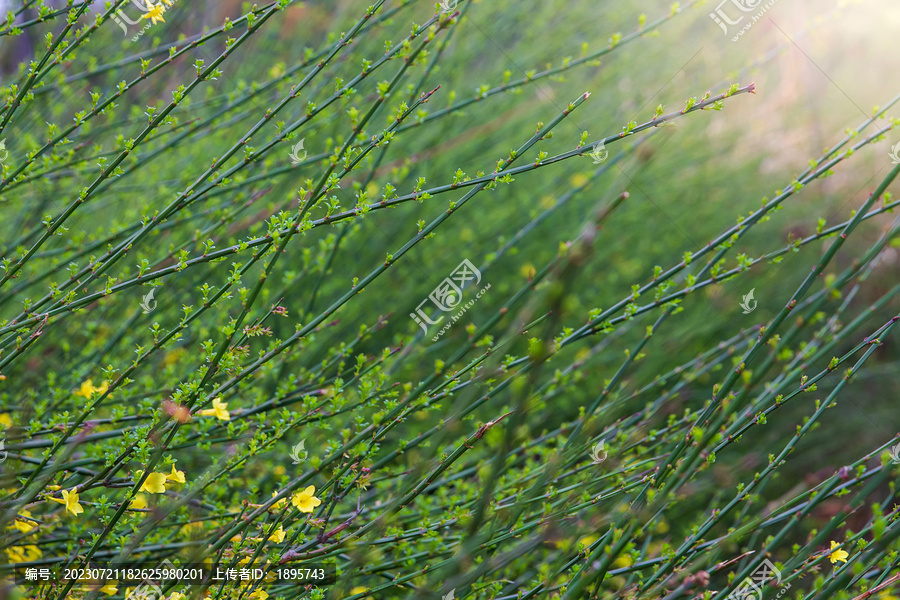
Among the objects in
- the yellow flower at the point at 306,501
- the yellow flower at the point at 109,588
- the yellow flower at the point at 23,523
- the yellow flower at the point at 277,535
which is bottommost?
the yellow flower at the point at 277,535

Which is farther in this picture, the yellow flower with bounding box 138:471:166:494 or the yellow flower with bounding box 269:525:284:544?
the yellow flower with bounding box 269:525:284:544

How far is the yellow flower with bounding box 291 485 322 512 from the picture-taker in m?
1.44

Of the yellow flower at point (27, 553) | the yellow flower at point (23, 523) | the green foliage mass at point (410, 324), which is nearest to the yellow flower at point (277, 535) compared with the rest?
the green foliage mass at point (410, 324)

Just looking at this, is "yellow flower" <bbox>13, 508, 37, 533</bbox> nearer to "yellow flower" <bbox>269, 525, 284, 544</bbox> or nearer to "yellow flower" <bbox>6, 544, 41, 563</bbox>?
"yellow flower" <bbox>6, 544, 41, 563</bbox>

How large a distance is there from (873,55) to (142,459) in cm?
647

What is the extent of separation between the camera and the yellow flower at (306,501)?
1440 mm

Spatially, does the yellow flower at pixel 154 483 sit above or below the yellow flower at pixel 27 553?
below

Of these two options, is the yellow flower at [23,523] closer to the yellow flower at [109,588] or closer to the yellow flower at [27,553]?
the yellow flower at [27,553]

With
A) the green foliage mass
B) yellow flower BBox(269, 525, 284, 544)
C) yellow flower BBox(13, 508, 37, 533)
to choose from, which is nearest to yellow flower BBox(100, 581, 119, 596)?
the green foliage mass

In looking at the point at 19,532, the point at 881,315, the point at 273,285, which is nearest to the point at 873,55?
the point at 881,315

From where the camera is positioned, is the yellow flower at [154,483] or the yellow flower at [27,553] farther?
the yellow flower at [27,553]

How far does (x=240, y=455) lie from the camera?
5.34ft

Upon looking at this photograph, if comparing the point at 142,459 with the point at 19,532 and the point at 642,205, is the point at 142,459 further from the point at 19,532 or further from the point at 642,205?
the point at 642,205

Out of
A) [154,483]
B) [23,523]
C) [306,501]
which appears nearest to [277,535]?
[306,501]
